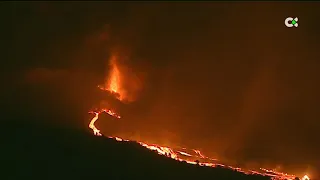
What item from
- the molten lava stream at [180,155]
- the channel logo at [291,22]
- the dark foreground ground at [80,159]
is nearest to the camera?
the dark foreground ground at [80,159]

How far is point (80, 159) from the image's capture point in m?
32.7

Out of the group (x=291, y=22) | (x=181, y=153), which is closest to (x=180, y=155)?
(x=181, y=153)

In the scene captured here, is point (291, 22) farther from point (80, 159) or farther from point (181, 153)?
point (80, 159)

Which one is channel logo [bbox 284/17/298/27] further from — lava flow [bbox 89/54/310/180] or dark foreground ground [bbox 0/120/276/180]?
dark foreground ground [bbox 0/120/276/180]

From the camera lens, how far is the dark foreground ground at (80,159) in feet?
105

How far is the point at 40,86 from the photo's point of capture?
33.2 meters

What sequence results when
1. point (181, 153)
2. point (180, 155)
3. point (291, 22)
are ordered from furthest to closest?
point (291, 22) < point (181, 153) < point (180, 155)

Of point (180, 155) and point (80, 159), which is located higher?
point (180, 155)

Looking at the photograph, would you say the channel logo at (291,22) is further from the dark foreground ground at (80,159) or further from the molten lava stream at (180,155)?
the dark foreground ground at (80,159)

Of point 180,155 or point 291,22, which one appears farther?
point 291,22

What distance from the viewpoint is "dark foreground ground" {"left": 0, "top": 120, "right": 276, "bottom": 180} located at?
105 ft

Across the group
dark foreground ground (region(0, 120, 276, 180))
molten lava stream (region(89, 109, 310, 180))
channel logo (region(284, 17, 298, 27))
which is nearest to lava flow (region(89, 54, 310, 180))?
molten lava stream (region(89, 109, 310, 180))

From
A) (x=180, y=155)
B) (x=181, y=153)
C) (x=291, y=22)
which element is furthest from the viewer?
(x=291, y=22)

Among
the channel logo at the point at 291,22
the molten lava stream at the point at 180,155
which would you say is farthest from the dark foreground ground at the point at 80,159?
the channel logo at the point at 291,22
